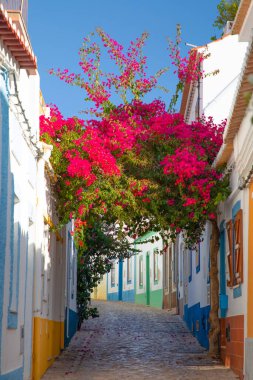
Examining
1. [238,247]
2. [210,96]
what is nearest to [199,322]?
[210,96]

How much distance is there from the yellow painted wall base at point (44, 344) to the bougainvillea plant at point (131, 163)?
5.78ft

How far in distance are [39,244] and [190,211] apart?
345cm

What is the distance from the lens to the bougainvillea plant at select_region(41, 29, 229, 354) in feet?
48.7

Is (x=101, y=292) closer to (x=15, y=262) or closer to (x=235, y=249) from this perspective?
(x=235, y=249)

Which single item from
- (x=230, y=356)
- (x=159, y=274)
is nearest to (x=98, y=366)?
(x=230, y=356)

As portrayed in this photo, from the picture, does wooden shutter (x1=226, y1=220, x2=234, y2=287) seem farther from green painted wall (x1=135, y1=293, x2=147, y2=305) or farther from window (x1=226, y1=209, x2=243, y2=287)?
green painted wall (x1=135, y1=293, x2=147, y2=305)

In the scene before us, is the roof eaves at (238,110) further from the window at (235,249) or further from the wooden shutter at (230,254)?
the wooden shutter at (230,254)

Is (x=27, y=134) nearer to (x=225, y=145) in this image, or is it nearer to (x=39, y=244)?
(x=39, y=244)

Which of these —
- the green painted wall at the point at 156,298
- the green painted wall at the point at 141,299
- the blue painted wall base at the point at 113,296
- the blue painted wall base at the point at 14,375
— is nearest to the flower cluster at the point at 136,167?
the blue painted wall base at the point at 14,375

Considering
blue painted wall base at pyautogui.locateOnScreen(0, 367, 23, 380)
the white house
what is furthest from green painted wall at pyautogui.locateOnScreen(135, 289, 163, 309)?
blue painted wall base at pyautogui.locateOnScreen(0, 367, 23, 380)

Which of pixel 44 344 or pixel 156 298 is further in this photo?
pixel 156 298

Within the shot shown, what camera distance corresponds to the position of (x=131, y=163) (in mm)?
15508

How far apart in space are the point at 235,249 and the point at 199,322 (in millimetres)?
6753

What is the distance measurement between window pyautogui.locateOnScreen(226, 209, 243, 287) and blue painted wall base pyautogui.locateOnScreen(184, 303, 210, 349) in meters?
3.57
